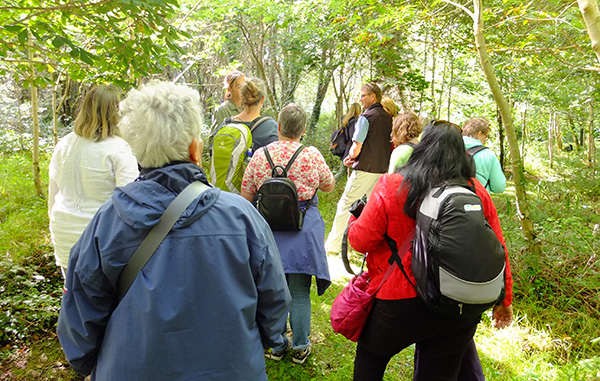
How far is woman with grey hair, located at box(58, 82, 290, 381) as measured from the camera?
3.99ft

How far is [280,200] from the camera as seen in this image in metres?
2.60

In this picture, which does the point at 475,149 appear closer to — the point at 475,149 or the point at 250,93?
the point at 475,149

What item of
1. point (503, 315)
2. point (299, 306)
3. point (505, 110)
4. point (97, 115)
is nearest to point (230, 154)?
point (97, 115)

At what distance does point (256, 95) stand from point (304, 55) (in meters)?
6.21

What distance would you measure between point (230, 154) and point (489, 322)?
9.90 ft

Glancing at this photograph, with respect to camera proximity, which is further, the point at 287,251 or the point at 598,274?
the point at 598,274

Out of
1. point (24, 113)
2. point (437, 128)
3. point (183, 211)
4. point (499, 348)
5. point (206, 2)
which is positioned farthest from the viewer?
point (24, 113)

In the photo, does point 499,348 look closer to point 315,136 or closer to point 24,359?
point 24,359

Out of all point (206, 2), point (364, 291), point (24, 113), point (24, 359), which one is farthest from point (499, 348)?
point (24, 113)

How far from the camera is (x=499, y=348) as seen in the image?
318cm

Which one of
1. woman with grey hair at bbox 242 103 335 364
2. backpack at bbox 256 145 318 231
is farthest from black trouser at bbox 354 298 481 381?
backpack at bbox 256 145 318 231

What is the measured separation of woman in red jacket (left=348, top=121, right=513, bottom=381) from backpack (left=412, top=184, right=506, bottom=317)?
0.14 m

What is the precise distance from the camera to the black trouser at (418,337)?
187cm

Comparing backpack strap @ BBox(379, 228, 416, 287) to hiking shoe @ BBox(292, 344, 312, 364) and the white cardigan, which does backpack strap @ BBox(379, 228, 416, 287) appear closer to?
hiking shoe @ BBox(292, 344, 312, 364)
